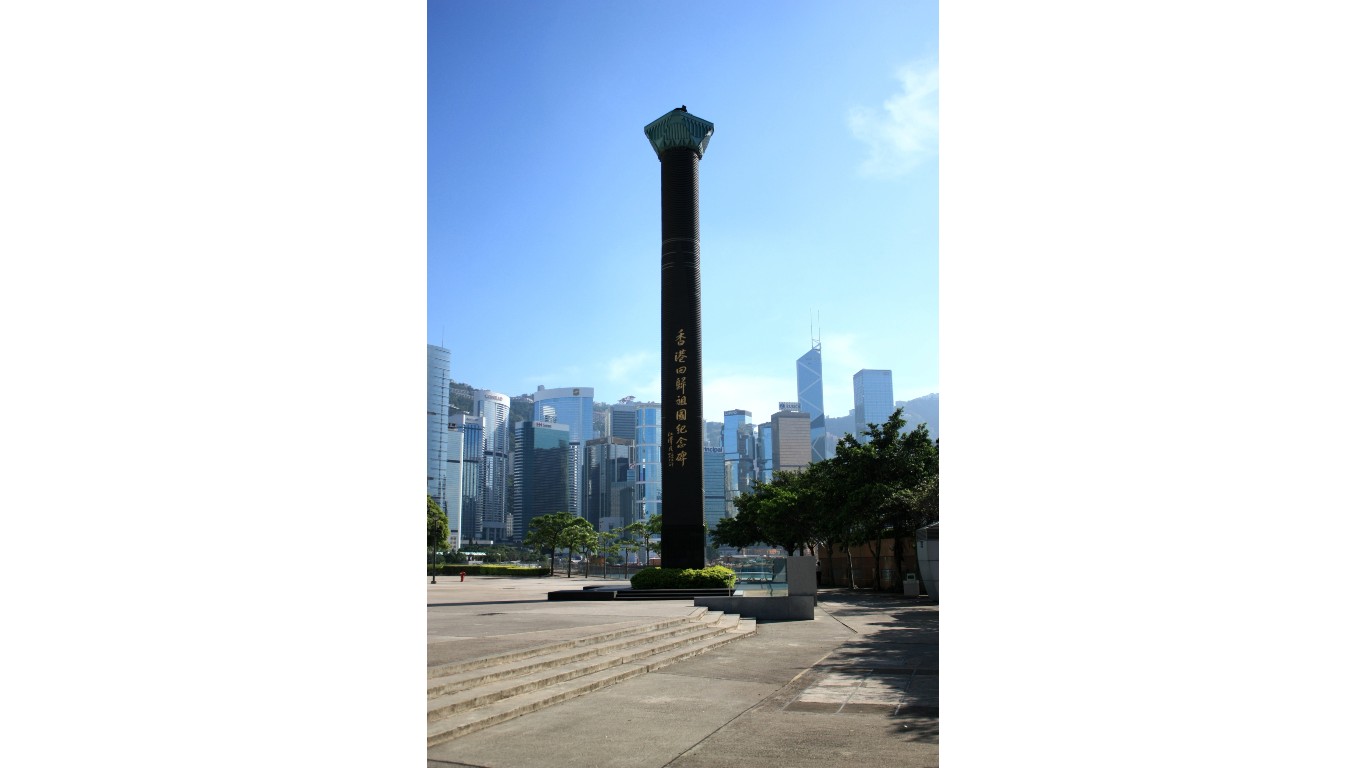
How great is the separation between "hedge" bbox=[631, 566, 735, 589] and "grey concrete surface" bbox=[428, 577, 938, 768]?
8.75 m

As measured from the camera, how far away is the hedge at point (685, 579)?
19.8 meters

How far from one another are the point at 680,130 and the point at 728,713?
1895 cm

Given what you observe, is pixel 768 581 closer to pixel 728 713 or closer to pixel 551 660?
pixel 551 660

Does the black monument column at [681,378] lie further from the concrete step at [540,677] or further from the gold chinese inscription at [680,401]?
the concrete step at [540,677]

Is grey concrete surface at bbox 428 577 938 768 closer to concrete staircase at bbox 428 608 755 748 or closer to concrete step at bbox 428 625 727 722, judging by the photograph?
concrete staircase at bbox 428 608 755 748

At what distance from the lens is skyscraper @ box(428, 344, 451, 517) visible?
113m

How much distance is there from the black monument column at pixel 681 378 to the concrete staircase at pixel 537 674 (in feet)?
34.3

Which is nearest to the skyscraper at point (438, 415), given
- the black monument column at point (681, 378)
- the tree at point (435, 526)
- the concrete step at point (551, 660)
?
the tree at point (435, 526)

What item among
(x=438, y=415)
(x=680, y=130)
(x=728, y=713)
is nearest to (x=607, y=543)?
(x=680, y=130)
